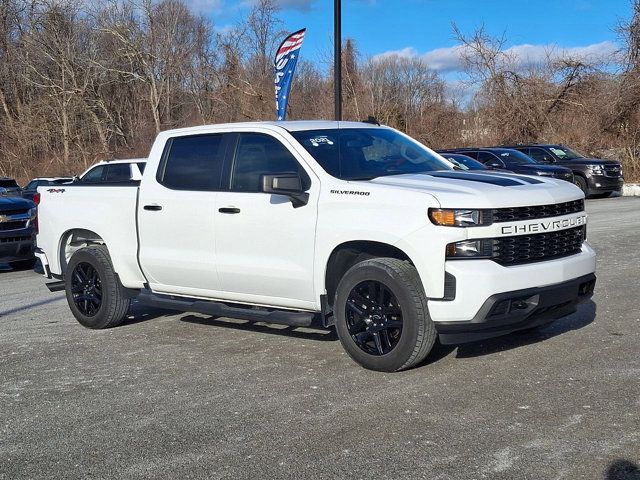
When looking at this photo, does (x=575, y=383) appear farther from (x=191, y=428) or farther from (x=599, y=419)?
(x=191, y=428)

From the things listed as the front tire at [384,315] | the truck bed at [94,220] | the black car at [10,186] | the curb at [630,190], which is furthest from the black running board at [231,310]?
the curb at [630,190]

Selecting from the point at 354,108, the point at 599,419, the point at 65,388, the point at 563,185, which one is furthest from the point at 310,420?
the point at 354,108

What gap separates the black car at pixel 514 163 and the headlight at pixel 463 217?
17.3m

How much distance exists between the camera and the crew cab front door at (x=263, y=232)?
6113 millimetres

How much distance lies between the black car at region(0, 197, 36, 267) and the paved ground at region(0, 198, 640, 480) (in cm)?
636

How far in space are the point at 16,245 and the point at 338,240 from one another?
31.1 ft

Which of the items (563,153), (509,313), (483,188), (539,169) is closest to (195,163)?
(483,188)

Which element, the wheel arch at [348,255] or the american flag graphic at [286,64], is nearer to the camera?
the wheel arch at [348,255]

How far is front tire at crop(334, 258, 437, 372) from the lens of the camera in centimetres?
546

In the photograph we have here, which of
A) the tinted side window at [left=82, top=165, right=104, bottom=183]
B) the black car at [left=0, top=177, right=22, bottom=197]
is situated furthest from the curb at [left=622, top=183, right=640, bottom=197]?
the black car at [left=0, top=177, right=22, bottom=197]

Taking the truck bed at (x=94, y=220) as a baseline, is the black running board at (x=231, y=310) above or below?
below

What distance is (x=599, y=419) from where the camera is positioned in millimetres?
4645

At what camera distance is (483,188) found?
5.47 m

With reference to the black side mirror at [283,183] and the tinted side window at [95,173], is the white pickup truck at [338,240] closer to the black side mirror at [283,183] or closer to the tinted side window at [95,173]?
the black side mirror at [283,183]
